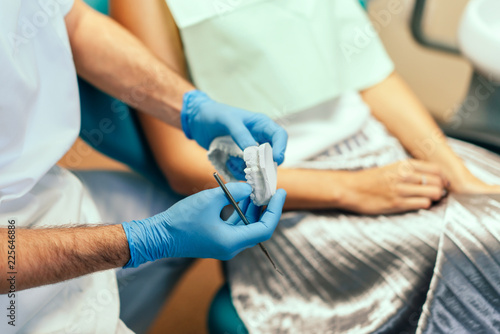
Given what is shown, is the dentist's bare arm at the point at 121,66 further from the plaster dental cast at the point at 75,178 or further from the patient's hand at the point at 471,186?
the patient's hand at the point at 471,186

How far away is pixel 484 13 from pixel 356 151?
502 mm

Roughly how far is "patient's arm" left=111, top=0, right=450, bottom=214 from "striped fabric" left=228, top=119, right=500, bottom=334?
0.03 metres

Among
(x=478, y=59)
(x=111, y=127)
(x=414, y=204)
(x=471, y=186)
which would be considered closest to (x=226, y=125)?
(x=111, y=127)

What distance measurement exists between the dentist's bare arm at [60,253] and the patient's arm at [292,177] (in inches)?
10.9

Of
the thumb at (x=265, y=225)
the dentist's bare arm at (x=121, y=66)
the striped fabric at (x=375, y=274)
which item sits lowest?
the striped fabric at (x=375, y=274)

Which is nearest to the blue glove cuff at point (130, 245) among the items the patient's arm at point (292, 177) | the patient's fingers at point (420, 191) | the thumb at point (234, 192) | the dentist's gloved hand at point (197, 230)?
the dentist's gloved hand at point (197, 230)

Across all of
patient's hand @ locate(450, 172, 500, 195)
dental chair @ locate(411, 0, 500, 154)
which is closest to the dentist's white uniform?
patient's hand @ locate(450, 172, 500, 195)

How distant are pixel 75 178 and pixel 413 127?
2.22 ft

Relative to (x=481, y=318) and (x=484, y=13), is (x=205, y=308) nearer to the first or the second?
(x=481, y=318)

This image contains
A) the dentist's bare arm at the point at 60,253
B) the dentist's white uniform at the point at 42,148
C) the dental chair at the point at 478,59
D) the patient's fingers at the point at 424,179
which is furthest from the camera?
the dental chair at the point at 478,59

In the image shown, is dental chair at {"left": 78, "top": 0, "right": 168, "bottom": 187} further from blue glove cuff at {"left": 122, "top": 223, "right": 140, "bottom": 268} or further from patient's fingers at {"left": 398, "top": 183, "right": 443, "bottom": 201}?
patient's fingers at {"left": 398, "top": 183, "right": 443, "bottom": 201}

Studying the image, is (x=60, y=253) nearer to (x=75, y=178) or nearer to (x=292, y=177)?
(x=75, y=178)

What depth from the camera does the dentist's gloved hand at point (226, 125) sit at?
2.29 ft

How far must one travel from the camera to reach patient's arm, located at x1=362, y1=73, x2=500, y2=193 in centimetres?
96
